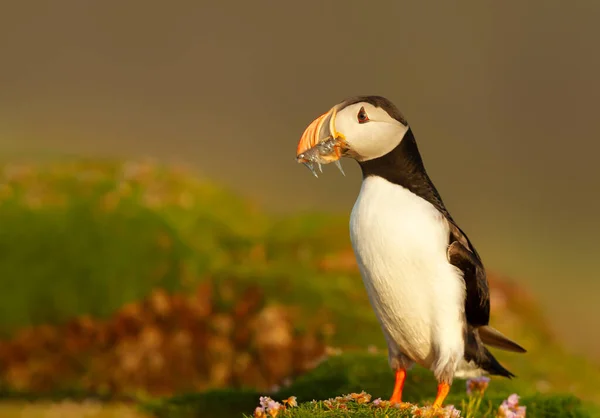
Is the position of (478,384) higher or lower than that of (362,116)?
lower

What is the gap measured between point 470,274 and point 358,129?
1.29 m

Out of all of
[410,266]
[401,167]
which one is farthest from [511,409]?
[401,167]

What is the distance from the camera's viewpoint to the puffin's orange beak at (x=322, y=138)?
17.2 feet

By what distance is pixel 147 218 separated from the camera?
504 inches

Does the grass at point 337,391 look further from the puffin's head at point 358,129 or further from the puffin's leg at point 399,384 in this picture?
the puffin's head at point 358,129

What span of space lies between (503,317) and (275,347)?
5264 mm

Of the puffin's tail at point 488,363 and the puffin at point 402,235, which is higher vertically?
the puffin at point 402,235

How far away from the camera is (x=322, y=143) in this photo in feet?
17.2

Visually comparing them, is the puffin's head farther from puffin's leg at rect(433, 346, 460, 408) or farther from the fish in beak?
puffin's leg at rect(433, 346, 460, 408)

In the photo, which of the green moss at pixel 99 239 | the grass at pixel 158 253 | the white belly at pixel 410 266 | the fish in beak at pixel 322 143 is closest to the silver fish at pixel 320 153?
the fish in beak at pixel 322 143

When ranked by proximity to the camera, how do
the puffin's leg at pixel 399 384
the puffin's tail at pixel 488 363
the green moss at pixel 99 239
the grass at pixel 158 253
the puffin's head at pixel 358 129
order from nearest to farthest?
the puffin's head at pixel 358 129 < the puffin's leg at pixel 399 384 < the puffin's tail at pixel 488 363 < the grass at pixel 158 253 < the green moss at pixel 99 239

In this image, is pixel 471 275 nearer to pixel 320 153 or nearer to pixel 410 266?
pixel 410 266

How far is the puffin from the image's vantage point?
203 inches

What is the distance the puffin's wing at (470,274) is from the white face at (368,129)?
2.37 ft
